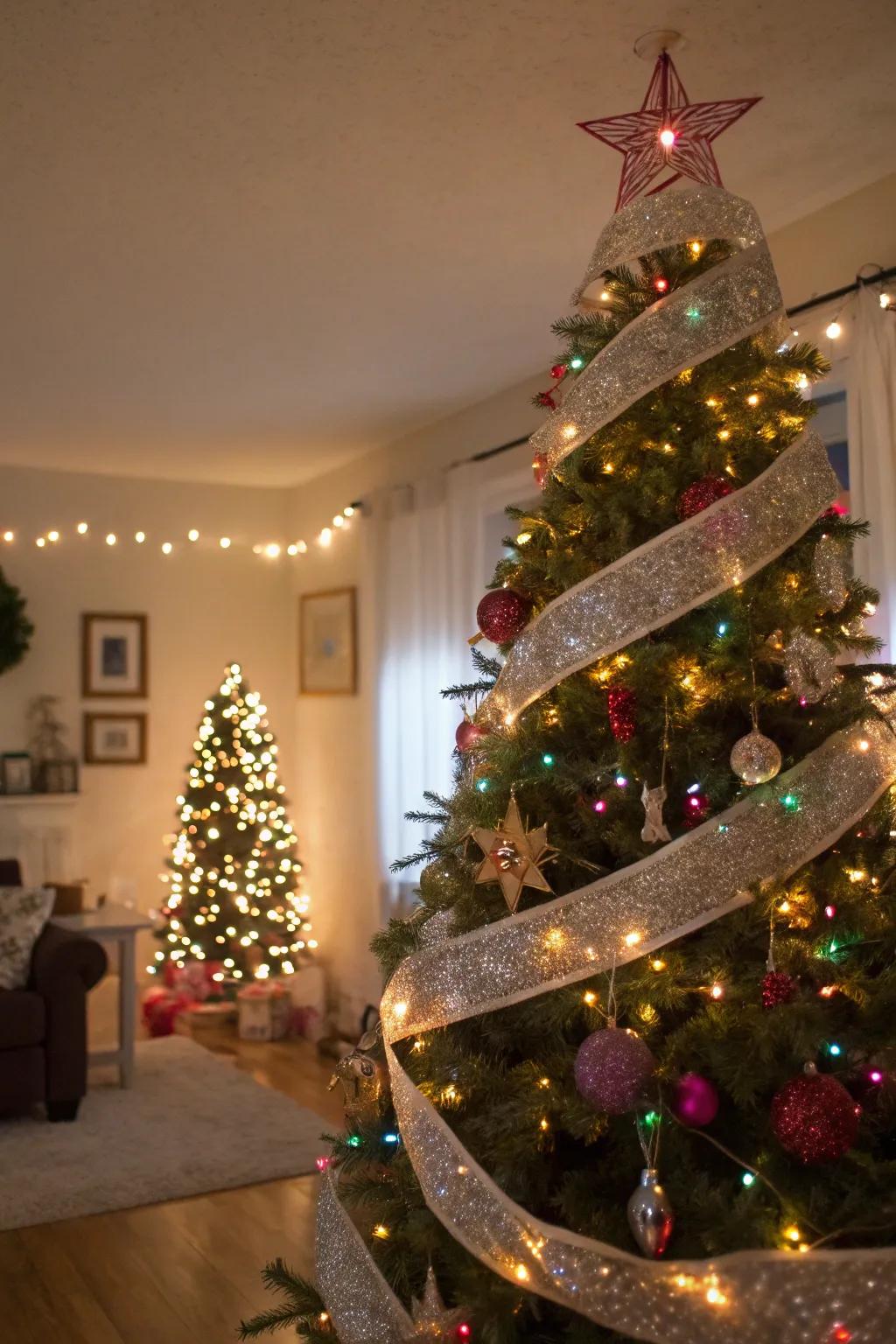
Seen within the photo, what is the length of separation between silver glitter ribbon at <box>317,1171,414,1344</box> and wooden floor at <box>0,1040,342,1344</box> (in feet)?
3.20

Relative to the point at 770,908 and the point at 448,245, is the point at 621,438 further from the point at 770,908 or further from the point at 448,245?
the point at 448,245

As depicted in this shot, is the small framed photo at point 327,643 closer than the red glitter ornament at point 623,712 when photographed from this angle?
No

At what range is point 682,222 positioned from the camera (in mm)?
2223

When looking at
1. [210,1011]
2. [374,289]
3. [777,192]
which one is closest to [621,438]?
[777,192]

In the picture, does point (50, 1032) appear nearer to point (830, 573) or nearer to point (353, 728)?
point (353, 728)

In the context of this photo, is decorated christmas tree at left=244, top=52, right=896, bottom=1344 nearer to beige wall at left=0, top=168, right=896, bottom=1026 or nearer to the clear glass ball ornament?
the clear glass ball ornament

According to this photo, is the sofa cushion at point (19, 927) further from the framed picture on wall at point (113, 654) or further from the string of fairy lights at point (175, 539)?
the string of fairy lights at point (175, 539)

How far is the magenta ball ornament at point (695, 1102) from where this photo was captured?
1.80 meters

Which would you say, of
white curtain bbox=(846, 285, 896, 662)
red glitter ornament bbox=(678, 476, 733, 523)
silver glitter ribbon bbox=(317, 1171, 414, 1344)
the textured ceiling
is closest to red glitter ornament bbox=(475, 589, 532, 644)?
red glitter ornament bbox=(678, 476, 733, 523)

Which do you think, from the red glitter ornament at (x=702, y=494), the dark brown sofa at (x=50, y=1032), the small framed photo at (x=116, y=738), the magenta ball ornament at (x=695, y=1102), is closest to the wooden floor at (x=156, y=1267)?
the dark brown sofa at (x=50, y=1032)

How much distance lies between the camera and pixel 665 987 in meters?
1.91

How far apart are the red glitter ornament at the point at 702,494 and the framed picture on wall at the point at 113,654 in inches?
207

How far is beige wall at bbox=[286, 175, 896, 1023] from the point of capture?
18.1 ft

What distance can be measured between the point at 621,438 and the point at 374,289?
7.04 ft
